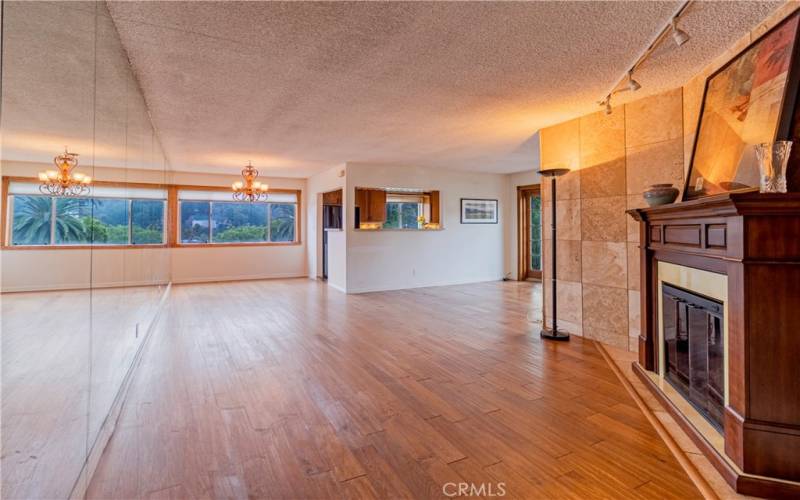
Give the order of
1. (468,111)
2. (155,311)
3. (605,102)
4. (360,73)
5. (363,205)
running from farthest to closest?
(363,205)
(155,311)
(468,111)
(605,102)
(360,73)

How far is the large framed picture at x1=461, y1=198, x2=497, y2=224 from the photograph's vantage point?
27.7 feet

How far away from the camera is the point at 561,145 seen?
14.4 ft

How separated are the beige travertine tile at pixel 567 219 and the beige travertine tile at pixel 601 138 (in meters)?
0.42

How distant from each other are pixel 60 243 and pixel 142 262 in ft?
7.89

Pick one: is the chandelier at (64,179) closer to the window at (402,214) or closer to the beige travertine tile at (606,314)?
the beige travertine tile at (606,314)

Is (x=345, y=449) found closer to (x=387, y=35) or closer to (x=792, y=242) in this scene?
(x=792, y=242)

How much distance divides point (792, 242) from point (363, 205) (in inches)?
256

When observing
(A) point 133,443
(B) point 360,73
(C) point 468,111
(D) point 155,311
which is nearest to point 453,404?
(A) point 133,443

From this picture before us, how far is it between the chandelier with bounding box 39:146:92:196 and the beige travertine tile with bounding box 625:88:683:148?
421 centimetres

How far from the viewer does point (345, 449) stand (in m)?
2.04

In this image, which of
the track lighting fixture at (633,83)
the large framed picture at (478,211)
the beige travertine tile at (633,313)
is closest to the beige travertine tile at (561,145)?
the track lighting fixture at (633,83)

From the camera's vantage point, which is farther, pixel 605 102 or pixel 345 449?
pixel 605 102

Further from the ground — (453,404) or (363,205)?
(363,205)

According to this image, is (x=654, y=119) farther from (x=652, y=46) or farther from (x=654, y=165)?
(x=652, y=46)
